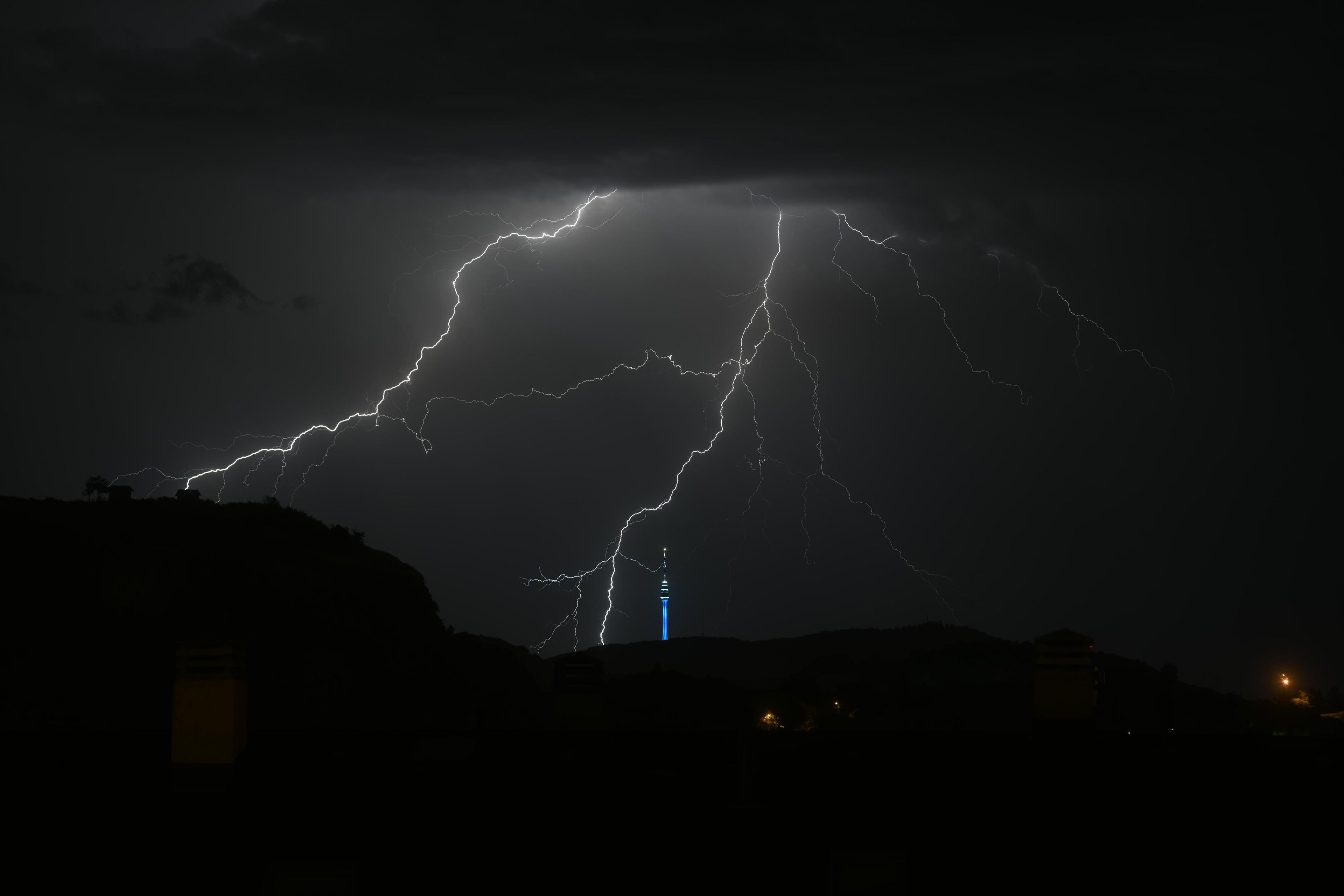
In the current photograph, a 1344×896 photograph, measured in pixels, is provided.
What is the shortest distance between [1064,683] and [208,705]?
635 centimetres

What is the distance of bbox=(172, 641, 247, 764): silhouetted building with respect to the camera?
372 inches

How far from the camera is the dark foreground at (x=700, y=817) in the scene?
28.6ft

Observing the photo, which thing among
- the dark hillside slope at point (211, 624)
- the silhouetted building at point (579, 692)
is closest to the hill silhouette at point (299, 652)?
the dark hillside slope at point (211, 624)

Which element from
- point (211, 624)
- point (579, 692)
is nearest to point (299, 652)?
point (211, 624)

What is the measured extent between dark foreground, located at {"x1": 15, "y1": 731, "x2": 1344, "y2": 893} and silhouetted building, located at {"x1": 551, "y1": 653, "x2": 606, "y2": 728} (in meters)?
3.29

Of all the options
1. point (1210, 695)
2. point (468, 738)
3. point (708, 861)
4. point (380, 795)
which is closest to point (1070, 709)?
point (708, 861)

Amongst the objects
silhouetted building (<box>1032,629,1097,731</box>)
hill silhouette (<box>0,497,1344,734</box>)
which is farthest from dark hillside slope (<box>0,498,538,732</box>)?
silhouetted building (<box>1032,629,1097,731</box>)

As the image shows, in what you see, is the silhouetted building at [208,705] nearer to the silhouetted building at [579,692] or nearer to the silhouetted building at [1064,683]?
the silhouetted building at [579,692]

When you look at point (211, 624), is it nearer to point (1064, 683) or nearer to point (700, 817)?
point (700, 817)

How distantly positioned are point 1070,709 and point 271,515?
42.6m

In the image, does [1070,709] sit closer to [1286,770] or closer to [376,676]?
[1286,770]

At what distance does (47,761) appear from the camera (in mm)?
9391

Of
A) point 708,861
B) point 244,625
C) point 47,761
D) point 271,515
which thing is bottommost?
point 708,861

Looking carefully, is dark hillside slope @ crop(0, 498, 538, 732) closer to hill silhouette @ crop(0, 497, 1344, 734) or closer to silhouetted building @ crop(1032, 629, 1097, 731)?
hill silhouette @ crop(0, 497, 1344, 734)
